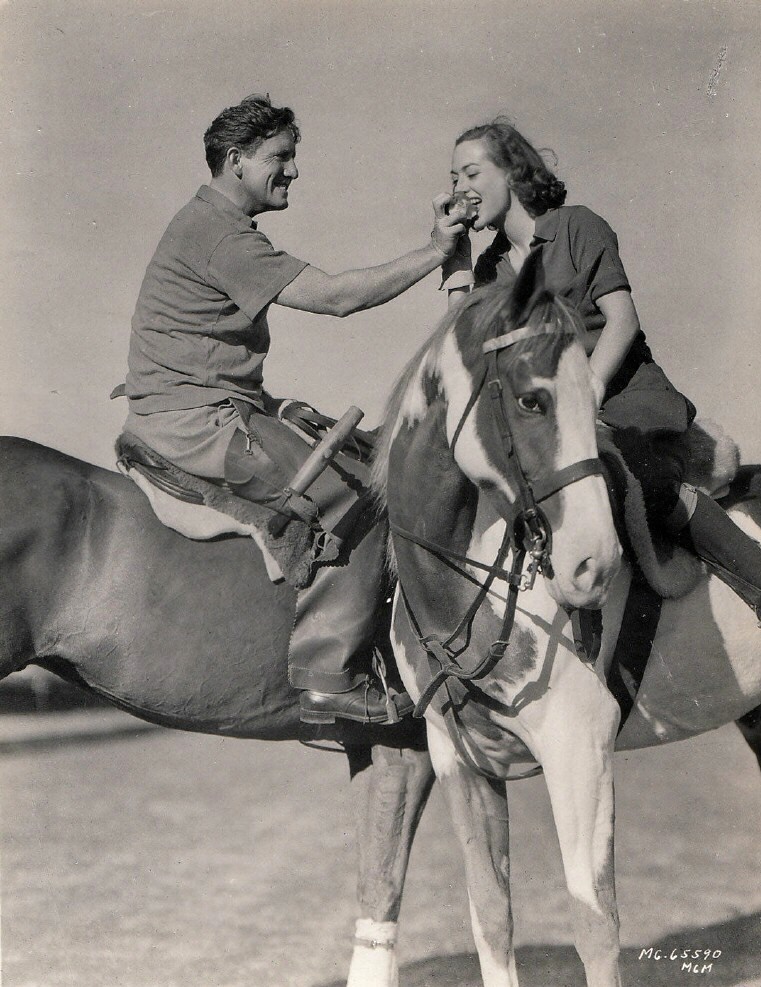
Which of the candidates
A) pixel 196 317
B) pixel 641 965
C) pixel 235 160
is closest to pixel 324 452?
pixel 196 317

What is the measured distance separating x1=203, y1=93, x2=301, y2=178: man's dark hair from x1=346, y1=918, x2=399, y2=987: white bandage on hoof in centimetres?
286

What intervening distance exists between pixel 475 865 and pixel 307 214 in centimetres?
527

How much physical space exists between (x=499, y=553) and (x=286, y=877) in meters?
3.57

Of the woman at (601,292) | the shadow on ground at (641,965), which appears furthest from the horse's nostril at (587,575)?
the shadow on ground at (641,965)

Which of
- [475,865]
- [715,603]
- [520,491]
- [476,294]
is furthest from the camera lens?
[715,603]

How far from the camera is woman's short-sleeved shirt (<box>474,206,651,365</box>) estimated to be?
382cm

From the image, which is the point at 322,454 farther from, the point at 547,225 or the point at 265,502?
the point at 547,225

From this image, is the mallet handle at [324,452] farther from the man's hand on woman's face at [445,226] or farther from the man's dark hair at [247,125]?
the man's dark hair at [247,125]

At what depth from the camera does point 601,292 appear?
382cm

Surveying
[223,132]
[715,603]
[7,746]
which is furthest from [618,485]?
[7,746]

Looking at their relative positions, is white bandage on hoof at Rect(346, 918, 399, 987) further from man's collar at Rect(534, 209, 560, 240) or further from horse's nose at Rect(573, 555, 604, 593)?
man's collar at Rect(534, 209, 560, 240)

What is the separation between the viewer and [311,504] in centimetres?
392

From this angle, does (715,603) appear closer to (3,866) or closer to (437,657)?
(437,657)

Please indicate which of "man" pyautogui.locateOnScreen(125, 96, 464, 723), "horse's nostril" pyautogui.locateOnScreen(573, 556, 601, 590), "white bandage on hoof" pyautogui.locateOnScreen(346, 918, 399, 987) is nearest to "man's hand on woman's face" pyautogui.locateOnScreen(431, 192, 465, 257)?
"man" pyautogui.locateOnScreen(125, 96, 464, 723)
